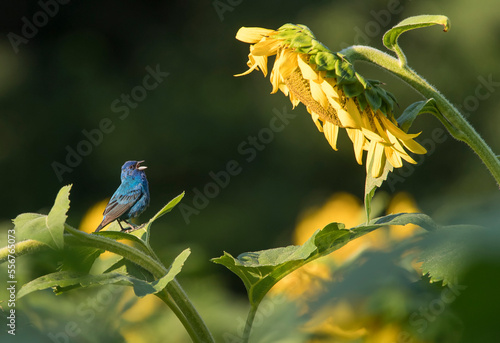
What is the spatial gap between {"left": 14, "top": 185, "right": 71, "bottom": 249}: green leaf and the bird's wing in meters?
0.16

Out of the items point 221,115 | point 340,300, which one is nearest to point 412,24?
point 340,300

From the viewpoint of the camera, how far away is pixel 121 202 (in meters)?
0.53

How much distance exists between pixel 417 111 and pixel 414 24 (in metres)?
0.07

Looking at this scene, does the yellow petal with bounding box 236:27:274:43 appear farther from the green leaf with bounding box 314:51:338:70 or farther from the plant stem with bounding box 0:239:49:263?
the plant stem with bounding box 0:239:49:263

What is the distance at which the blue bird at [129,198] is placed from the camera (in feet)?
1.69

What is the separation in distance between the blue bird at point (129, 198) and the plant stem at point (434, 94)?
0.70 ft

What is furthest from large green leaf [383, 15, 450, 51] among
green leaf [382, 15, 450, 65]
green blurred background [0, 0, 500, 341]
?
green blurred background [0, 0, 500, 341]

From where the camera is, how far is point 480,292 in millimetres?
96

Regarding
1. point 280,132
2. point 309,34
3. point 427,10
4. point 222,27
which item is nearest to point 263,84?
point 280,132

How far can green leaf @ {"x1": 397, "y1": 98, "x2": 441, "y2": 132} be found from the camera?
46 cm

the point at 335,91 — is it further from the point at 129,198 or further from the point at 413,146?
the point at 129,198

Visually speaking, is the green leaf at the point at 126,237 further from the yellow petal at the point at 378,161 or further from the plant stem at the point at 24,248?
the yellow petal at the point at 378,161

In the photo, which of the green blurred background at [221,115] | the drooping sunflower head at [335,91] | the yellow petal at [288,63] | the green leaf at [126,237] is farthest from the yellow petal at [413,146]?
the green blurred background at [221,115]

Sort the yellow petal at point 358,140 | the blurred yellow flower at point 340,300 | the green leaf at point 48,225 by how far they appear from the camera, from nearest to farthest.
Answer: the blurred yellow flower at point 340,300, the green leaf at point 48,225, the yellow petal at point 358,140
